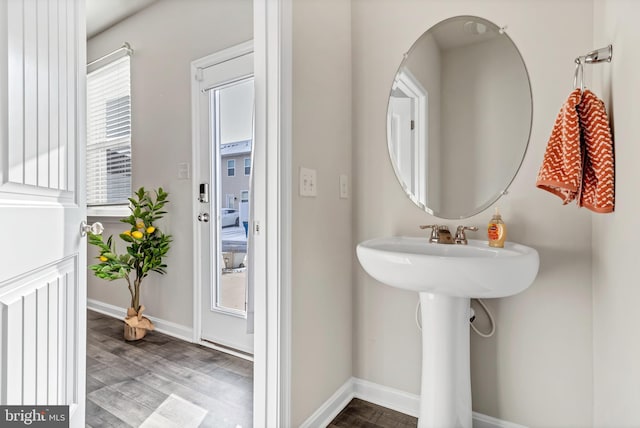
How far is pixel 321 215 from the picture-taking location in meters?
1.49

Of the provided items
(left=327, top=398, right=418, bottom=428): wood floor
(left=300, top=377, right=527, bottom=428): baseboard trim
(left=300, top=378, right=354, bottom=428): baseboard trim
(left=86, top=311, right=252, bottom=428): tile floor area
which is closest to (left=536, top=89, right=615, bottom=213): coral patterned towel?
(left=300, top=377, right=527, bottom=428): baseboard trim

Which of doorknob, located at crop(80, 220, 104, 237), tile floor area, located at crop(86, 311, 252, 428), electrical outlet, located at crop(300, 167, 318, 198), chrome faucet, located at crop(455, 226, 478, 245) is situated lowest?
tile floor area, located at crop(86, 311, 252, 428)

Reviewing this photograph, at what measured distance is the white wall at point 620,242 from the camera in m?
0.75

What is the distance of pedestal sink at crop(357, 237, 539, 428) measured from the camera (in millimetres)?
1062

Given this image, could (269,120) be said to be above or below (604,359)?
above

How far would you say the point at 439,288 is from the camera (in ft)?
3.51

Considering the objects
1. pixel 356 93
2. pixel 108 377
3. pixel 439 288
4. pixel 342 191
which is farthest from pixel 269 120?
pixel 108 377

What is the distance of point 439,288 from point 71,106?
1229 millimetres

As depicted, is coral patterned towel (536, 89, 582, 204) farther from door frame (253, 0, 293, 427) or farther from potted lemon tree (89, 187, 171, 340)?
potted lemon tree (89, 187, 171, 340)

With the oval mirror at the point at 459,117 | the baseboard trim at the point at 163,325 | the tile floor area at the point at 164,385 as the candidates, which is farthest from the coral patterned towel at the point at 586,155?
the baseboard trim at the point at 163,325

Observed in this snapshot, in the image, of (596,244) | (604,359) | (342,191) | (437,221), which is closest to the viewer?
(604,359)

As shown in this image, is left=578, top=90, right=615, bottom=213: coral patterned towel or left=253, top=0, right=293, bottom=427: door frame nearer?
left=578, top=90, right=615, bottom=213: coral patterned towel

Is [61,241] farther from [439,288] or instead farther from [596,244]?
[596,244]

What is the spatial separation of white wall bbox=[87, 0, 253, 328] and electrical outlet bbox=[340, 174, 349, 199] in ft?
3.96
